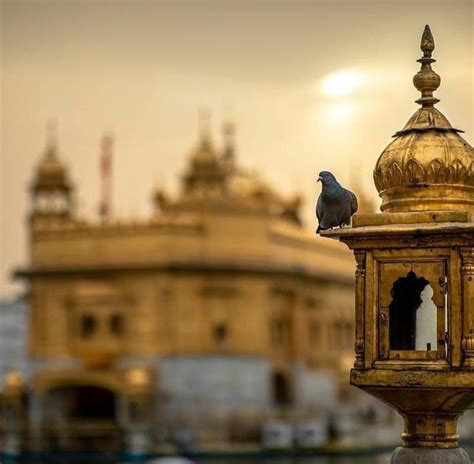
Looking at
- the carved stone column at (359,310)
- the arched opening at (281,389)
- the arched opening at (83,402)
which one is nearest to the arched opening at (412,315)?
the carved stone column at (359,310)

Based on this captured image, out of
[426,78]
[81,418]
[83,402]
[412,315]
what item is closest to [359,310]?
[412,315]

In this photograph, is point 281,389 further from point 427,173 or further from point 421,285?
point 427,173

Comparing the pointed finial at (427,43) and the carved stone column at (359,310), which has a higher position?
the pointed finial at (427,43)

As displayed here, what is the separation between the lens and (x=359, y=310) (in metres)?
5.47

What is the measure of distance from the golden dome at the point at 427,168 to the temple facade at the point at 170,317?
3332 centimetres

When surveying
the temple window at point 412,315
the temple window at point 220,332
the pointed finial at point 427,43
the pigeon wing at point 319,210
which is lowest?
the temple window at point 412,315

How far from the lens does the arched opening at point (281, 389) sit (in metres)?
43.5

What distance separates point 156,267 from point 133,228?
4.53ft

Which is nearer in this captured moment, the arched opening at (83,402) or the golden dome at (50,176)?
the arched opening at (83,402)

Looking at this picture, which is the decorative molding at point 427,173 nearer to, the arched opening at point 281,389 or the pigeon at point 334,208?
the pigeon at point 334,208

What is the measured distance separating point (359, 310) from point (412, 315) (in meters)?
0.23

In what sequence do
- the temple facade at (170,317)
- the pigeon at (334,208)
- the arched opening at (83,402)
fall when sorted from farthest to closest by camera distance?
the arched opening at (83,402), the temple facade at (170,317), the pigeon at (334,208)

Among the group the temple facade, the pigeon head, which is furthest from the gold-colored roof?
the pigeon head

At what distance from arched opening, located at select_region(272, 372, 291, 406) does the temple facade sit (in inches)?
1.6
